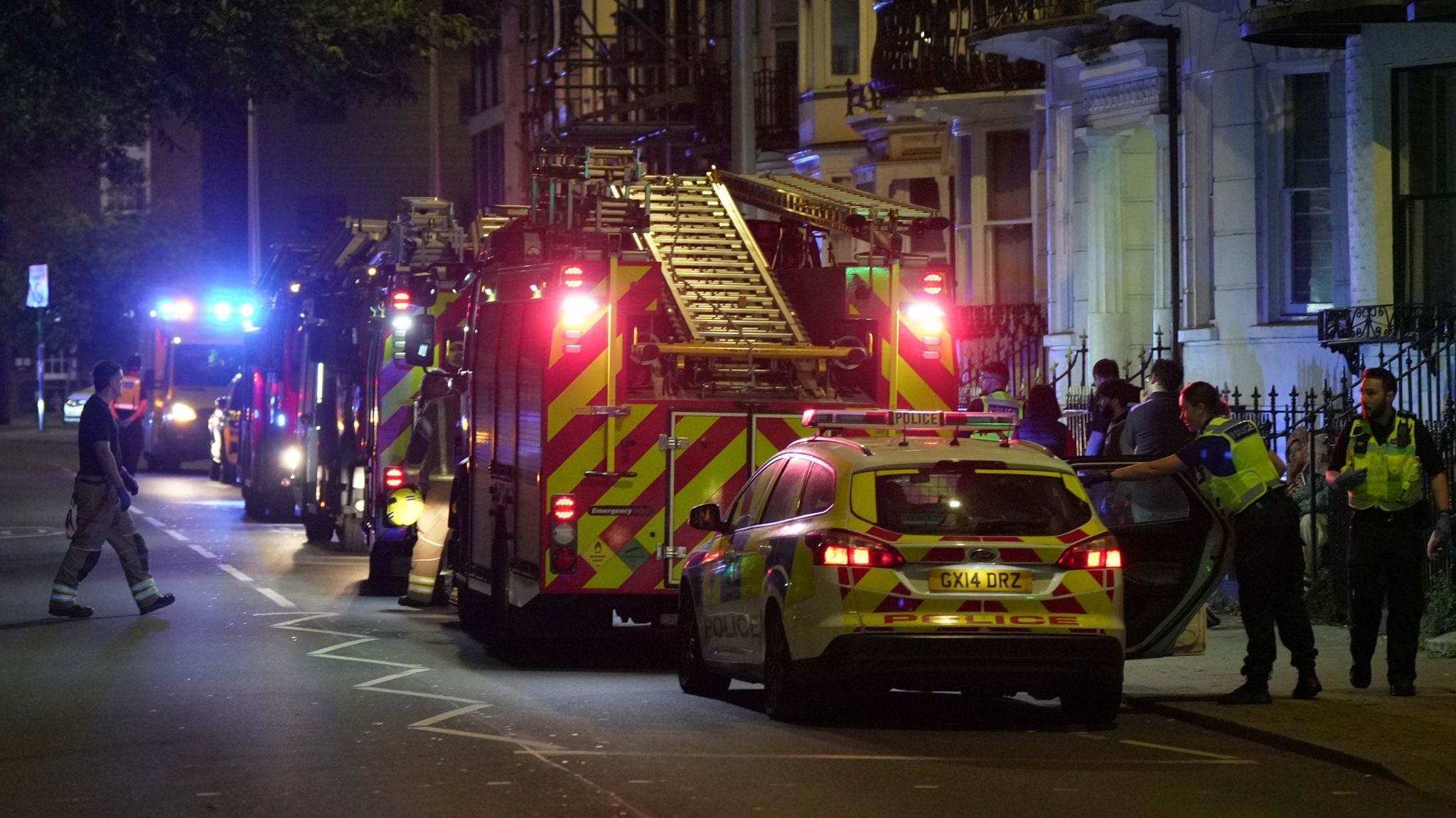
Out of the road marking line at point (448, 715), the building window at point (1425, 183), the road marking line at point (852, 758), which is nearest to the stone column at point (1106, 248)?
the building window at point (1425, 183)

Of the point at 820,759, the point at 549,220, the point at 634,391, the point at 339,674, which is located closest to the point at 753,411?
the point at 634,391

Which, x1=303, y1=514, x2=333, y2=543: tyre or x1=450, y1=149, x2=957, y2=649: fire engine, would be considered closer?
x1=450, y1=149, x2=957, y2=649: fire engine

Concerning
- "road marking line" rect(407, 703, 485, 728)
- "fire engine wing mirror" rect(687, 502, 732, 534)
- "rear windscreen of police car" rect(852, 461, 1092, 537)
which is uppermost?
"rear windscreen of police car" rect(852, 461, 1092, 537)

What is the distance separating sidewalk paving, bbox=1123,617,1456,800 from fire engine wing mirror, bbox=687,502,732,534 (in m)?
2.34

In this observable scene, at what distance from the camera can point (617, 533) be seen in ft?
45.9

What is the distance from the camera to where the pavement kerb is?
10.3 m

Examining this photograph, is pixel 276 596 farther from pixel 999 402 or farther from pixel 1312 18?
pixel 1312 18

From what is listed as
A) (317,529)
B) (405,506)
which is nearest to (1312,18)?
(405,506)

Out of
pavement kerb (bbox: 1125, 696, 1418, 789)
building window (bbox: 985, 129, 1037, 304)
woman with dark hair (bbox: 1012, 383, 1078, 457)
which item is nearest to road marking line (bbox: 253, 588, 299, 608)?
woman with dark hair (bbox: 1012, 383, 1078, 457)

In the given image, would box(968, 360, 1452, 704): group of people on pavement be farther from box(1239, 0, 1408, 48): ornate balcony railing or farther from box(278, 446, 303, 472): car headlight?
box(278, 446, 303, 472): car headlight

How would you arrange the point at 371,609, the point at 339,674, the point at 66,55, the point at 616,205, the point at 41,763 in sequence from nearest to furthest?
the point at 41,763
the point at 339,674
the point at 616,205
the point at 371,609
the point at 66,55

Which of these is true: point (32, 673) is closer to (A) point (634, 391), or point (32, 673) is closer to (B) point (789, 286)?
(A) point (634, 391)

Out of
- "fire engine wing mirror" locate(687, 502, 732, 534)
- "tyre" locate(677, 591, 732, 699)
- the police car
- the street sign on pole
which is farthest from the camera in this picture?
the street sign on pole

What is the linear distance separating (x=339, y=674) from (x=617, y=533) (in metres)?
1.80
